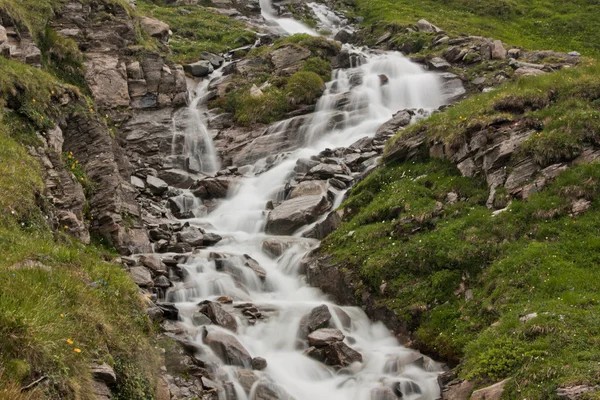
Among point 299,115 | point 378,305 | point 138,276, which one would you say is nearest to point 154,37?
point 299,115

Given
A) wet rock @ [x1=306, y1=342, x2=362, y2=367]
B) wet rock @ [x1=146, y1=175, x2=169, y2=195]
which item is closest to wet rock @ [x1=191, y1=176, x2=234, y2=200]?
wet rock @ [x1=146, y1=175, x2=169, y2=195]

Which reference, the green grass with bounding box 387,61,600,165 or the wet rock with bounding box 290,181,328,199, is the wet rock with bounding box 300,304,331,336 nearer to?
the green grass with bounding box 387,61,600,165

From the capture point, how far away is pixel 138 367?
9.23 m

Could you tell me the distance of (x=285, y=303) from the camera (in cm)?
1620

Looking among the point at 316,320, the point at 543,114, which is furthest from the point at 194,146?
the point at 543,114

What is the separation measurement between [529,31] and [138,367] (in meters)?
57.0

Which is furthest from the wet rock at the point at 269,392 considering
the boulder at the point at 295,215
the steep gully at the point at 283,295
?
the boulder at the point at 295,215

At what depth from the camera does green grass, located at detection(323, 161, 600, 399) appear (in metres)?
10.7

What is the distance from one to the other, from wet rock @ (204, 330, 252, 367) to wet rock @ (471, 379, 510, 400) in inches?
211

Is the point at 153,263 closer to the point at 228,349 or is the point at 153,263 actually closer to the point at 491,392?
the point at 228,349

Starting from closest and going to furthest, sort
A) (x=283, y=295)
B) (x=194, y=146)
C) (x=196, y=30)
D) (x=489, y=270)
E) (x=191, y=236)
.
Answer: (x=489, y=270), (x=283, y=295), (x=191, y=236), (x=194, y=146), (x=196, y=30)

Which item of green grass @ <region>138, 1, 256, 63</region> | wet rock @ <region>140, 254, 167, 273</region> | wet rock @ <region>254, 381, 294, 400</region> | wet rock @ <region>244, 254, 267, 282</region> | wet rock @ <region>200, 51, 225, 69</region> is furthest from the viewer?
green grass @ <region>138, 1, 256, 63</region>

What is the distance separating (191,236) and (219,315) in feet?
21.8

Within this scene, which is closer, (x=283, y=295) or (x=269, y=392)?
(x=269, y=392)
